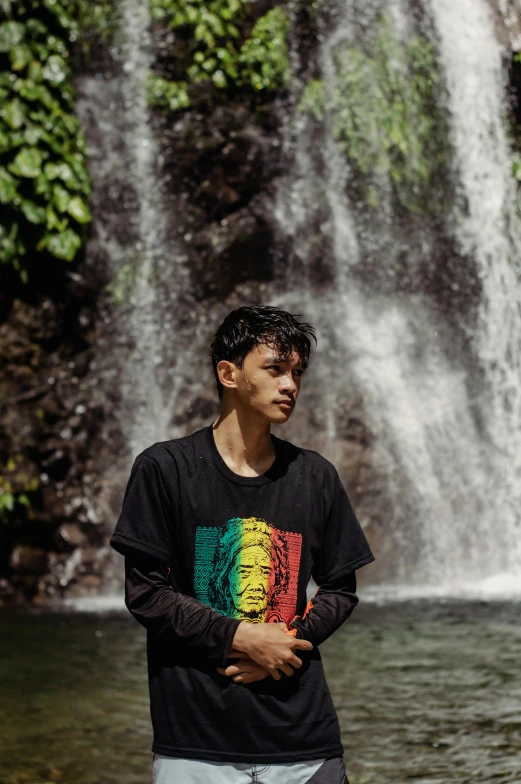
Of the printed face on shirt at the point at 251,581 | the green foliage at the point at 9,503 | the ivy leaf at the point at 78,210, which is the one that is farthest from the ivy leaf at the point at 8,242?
the printed face on shirt at the point at 251,581

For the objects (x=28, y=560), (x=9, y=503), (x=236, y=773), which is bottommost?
(x=236, y=773)

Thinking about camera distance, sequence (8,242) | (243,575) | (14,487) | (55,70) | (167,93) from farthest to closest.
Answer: (167,93), (55,70), (8,242), (14,487), (243,575)

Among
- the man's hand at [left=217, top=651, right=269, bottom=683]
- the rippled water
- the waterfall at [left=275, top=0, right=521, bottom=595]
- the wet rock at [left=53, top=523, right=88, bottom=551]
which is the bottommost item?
the rippled water

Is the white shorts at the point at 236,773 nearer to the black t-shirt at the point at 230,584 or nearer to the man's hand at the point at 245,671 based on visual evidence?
the black t-shirt at the point at 230,584

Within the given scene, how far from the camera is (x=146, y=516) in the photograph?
2.19 meters

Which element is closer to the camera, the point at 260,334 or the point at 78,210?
the point at 260,334

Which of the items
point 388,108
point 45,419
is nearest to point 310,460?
point 45,419

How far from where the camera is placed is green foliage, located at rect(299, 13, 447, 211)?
11.5 metres

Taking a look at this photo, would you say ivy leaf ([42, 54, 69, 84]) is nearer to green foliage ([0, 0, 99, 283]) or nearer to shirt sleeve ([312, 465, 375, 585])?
green foliage ([0, 0, 99, 283])

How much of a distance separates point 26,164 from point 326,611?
844 centimetres

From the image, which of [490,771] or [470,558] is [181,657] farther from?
[470,558]

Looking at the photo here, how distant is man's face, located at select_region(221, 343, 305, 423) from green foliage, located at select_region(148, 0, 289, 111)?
914 centimetres

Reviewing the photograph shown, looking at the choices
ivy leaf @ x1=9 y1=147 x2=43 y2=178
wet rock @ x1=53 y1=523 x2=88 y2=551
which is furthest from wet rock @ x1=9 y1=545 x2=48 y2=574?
ivy leaf @ x1=9 y1=147 x2=43 y2=178

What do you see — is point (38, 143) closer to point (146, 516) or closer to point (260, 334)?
point (260, 334)
